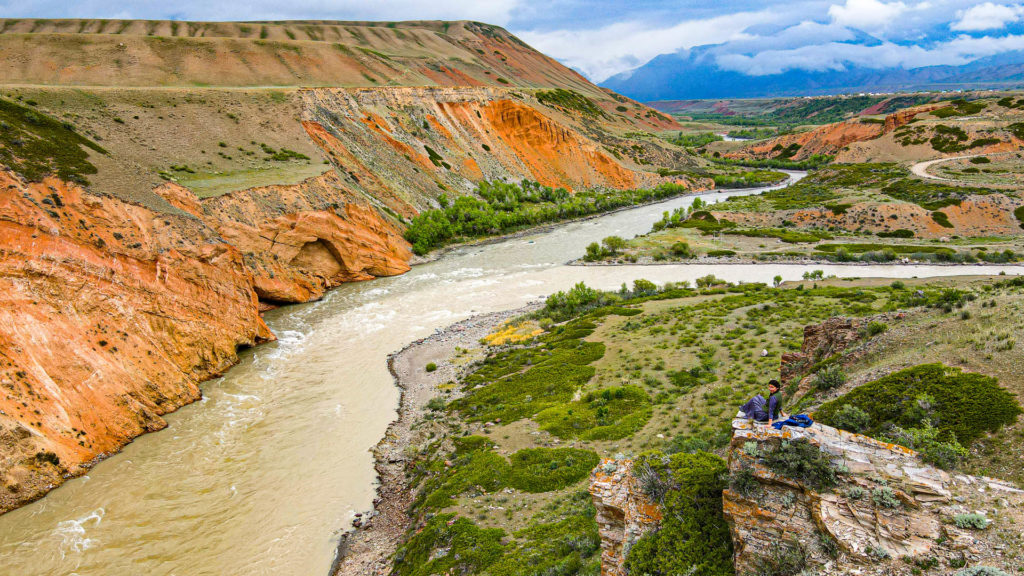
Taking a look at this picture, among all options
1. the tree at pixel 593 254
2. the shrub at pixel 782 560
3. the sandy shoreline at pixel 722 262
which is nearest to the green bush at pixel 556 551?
the shrub at pixel 782 560

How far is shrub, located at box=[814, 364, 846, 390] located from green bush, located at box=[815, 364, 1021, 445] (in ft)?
3.09

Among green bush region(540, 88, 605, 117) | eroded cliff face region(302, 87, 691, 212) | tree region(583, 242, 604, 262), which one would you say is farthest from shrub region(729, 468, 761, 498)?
green bush region(540, 88, 605, 117)

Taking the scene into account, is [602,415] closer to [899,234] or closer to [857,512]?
[857,512]

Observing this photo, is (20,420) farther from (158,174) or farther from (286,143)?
(286,143)

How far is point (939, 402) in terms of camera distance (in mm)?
9828

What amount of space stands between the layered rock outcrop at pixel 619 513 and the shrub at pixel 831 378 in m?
6.15

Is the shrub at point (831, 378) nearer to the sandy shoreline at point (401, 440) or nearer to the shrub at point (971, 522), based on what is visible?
the shrub at point (971, 522)

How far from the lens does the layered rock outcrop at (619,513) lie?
925 cm

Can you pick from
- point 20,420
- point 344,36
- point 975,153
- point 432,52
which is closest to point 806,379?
point 20,420

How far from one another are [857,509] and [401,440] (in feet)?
58.6

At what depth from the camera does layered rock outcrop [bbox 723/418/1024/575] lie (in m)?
6.50

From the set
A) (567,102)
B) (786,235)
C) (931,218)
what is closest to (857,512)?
(786,235)

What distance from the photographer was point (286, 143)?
5244 cm

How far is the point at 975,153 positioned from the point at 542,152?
7270cm
